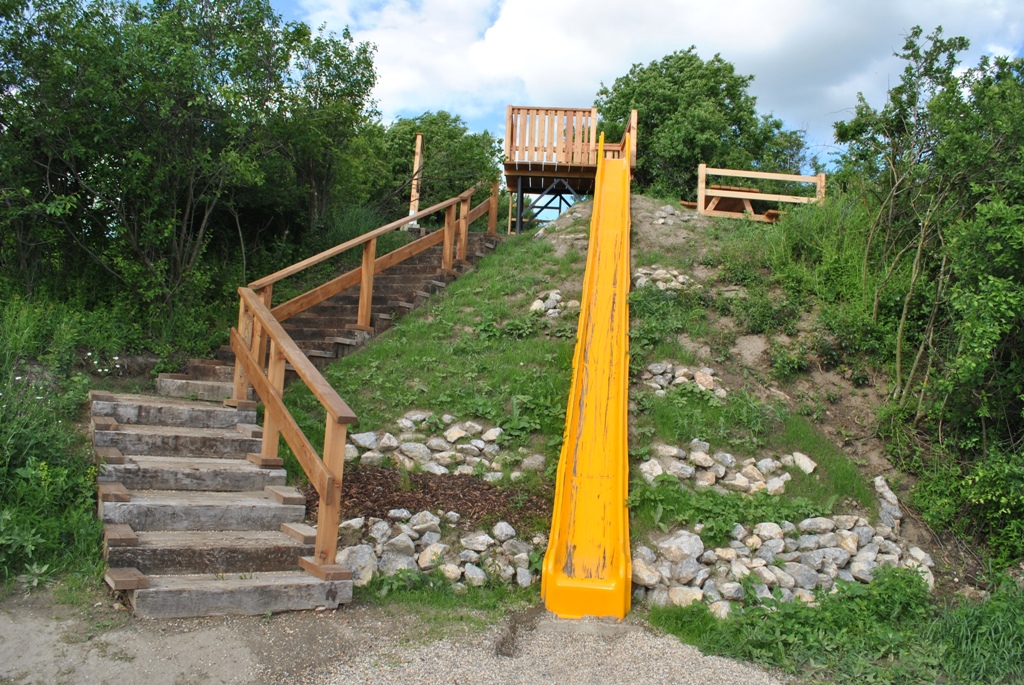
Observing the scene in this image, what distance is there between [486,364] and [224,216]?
4828 millimetres

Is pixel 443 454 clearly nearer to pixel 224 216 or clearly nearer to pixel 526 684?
pixel 526 684

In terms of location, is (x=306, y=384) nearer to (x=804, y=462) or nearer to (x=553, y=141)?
(x=804, y=462)

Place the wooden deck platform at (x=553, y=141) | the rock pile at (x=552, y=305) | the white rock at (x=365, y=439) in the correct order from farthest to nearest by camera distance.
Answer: the wooden deck platform at (x=553, y=141) → the rock pile at (x=552, y=305) → the white rock at (x=365, y=439)

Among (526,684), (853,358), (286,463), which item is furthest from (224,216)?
(526,684)

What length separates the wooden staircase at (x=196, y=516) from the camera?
452 cm

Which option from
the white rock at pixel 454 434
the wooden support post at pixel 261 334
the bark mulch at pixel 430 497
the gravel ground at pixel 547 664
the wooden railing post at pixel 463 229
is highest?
the wooden railing post at pixel 463 229

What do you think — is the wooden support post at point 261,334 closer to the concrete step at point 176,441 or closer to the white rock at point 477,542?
the concrete step at point 176,441

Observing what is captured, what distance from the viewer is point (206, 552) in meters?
4.82

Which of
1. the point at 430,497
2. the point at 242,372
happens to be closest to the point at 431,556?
the point at 430,497

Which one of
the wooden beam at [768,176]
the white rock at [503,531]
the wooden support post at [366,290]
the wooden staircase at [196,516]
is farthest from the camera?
the wooden beam at [768,176]

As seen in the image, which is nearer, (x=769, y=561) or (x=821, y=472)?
(x=769, y=561)

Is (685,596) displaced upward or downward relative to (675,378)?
downward

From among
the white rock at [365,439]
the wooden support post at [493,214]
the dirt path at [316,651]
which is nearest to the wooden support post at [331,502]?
the dirt path at [316,651]

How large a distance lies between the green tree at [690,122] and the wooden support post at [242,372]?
41.7 ft
